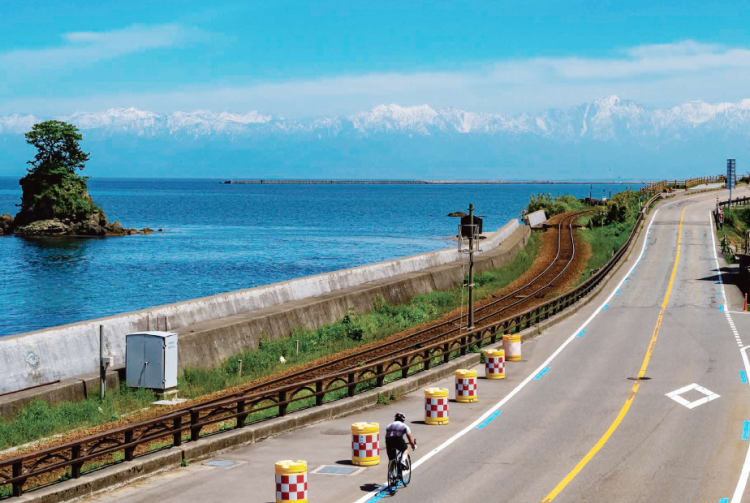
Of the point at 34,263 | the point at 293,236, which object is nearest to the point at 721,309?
the point at 34,263

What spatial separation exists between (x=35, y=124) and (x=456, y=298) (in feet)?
309

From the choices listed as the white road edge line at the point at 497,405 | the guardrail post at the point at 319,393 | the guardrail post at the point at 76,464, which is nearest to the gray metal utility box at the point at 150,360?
the guardrail post at the point at 319,393

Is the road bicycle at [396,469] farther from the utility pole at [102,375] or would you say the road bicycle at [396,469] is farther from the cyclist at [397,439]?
the utility pole at [102,375]

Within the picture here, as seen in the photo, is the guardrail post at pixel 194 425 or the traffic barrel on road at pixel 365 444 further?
the guardrail post at pixel 194 425

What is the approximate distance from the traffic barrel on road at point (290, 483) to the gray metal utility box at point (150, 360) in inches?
522

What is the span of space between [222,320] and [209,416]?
17008 millimetres

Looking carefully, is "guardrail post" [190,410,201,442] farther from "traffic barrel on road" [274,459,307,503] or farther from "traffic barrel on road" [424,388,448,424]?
"traffic barrel on road" [424,388,448,424]

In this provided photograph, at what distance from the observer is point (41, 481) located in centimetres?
1759

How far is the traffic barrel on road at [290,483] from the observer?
14.9 m

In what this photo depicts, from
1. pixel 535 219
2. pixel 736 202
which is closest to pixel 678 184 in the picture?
pixel 736 202

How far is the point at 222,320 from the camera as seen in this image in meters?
36.1

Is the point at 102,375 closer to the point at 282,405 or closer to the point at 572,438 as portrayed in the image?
the point at 282,405

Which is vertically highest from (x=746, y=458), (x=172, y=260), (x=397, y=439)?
(x=397, y=439)

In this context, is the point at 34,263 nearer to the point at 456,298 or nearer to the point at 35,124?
the point at 35,124
